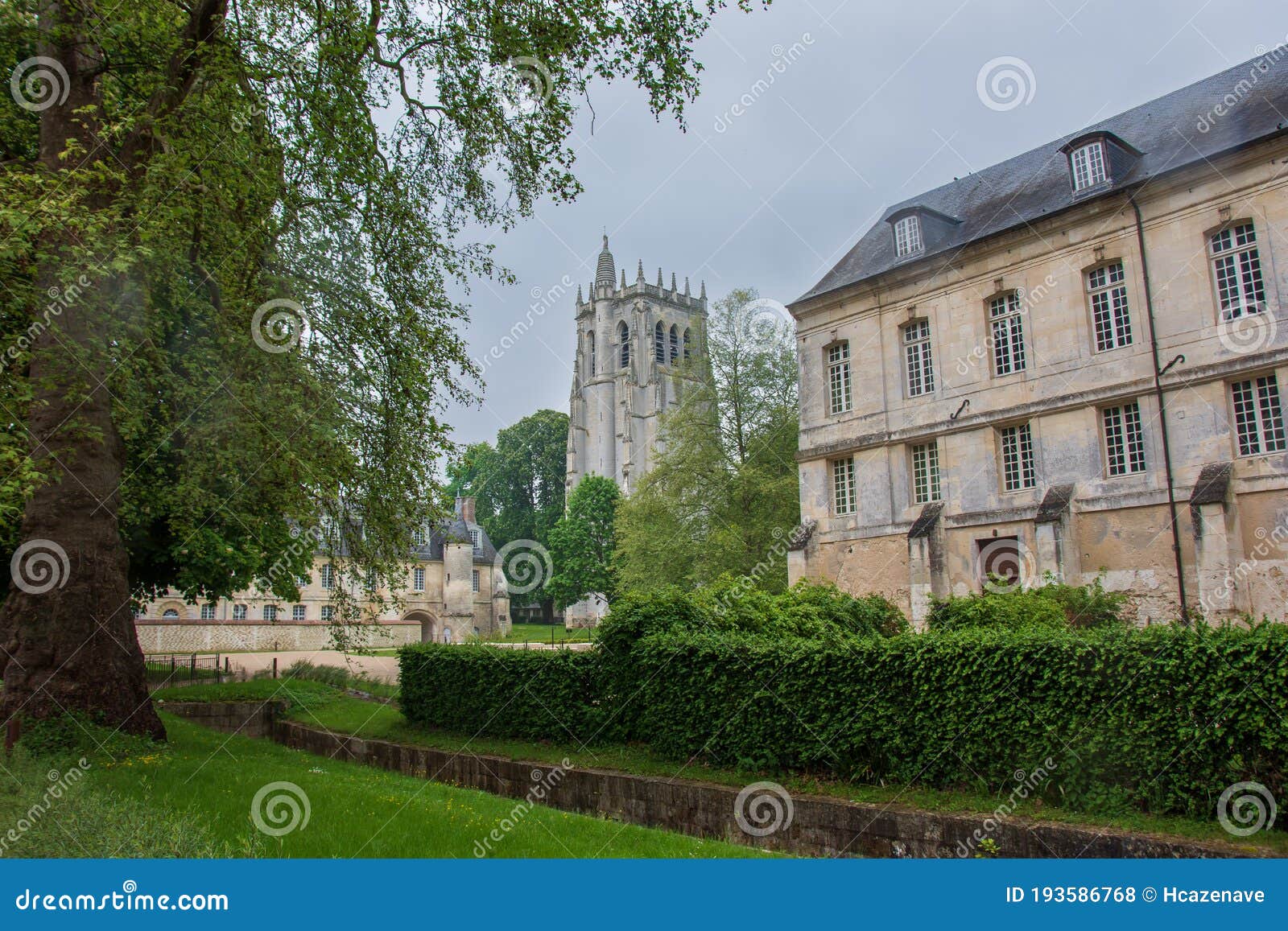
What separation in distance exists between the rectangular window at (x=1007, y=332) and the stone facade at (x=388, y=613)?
21084mm

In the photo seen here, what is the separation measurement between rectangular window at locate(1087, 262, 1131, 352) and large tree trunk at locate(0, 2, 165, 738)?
2214 cm

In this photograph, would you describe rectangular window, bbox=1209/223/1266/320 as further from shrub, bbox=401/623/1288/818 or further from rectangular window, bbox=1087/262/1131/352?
shrub, bbox=401/623/1288/818

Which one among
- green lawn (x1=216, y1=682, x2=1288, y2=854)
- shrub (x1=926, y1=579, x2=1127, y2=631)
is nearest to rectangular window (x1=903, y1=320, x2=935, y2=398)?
shrub (x1=926, y1=579, x2=1127, y2=631)

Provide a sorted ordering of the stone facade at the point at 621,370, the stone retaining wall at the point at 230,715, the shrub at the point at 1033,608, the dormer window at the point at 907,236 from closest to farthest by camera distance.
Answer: the shrub at the point at 1033,608
the stone retaining wall at the point at 230,715
the dormer window at the point at 907,236
the stone facade at the point at 621,370

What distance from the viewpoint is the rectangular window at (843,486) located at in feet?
91.0

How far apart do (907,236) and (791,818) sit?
21774mm

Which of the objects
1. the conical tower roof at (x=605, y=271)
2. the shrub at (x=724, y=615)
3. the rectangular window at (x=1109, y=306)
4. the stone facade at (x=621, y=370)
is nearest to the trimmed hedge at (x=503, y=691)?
the shrub at (x=724, y=615)

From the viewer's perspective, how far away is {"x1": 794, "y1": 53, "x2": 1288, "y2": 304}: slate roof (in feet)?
68.2

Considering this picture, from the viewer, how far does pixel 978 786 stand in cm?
923

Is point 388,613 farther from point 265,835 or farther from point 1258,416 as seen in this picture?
point 265,835

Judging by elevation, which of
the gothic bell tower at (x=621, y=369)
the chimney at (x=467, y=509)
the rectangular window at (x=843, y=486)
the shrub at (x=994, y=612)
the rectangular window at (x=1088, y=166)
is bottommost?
the shrub at (x=994, y=612)

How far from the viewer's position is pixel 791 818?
389 inches

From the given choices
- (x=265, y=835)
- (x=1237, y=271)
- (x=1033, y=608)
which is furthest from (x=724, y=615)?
(x=1237, y=271)

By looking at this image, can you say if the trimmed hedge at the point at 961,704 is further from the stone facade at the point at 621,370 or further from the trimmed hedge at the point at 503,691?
the stone facade at the point at 621,370
